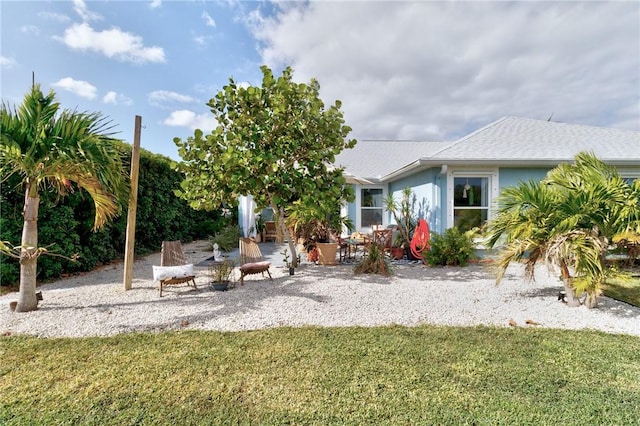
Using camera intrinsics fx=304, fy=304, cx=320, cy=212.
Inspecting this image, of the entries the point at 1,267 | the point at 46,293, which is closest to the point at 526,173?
the point at 46,293

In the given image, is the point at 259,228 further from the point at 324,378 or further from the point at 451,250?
the point at 324,378

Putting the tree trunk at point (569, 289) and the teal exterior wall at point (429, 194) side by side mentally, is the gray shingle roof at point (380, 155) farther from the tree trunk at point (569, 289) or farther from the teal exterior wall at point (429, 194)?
the tree trunk at point (569, 289)

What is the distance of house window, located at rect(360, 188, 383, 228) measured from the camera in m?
14.0

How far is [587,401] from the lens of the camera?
8.56 ft

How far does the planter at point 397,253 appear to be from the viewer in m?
10.0

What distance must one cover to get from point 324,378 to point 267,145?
5.34 metres

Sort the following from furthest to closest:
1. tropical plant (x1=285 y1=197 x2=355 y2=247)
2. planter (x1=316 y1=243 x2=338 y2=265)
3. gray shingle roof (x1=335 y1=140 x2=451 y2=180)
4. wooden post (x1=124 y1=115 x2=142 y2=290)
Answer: gray shingle roof (x1=335 y1=140 x2=451 y2=180)
planter (x1=316 y1=243 x2=338 y2=265)
tropical plant (x1=285 y1=197 x2=355 y2=247)
wooden post (x1=124 y1=115 x2=142 y2=290)

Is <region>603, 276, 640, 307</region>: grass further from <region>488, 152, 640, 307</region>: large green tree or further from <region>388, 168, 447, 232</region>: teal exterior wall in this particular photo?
<region>388, 168, 447, 232</region>: teal exterior wall

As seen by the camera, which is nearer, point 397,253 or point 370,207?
point 397,253

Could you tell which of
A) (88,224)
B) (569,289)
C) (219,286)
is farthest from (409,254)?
(88,224)

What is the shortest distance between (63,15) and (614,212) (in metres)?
11.5

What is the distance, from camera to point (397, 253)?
33.1 ft

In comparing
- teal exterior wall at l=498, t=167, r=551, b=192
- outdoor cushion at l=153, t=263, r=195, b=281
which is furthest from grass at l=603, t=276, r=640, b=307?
outdoor cushion at l=153, t=263, r=195, b=281

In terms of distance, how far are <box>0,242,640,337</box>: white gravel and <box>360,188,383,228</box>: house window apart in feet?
21.4
